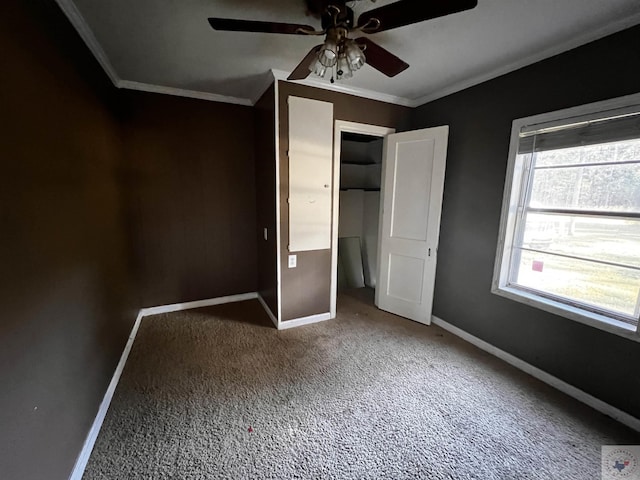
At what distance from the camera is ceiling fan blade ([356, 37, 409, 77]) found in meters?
1.57

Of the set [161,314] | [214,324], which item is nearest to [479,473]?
[214,324]

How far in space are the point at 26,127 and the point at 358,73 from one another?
2312 mm

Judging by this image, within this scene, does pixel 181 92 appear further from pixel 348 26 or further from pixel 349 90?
pixel 348 26

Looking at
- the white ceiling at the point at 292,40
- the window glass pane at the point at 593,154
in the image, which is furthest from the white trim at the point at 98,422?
the window glass pane at the point at 593,154

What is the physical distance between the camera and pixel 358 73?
2447 mm

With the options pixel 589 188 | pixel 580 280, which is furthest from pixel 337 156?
pixel 580 280

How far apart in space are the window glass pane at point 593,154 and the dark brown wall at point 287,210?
151 cm

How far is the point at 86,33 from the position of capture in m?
1.82

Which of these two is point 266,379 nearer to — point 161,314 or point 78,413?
point 78,413

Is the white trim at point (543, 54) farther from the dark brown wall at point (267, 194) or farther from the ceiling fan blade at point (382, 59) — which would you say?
the dark brown wall at point (267, 194)

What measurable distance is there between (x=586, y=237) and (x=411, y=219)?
1388 millimetres

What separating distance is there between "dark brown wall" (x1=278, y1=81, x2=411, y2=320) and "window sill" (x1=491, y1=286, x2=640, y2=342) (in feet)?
5.60

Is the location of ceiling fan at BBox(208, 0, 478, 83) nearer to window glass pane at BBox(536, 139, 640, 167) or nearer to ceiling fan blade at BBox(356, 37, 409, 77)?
ceiling fan blade at BBox(356, 37, 409, 77)

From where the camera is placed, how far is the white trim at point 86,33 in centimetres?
155
